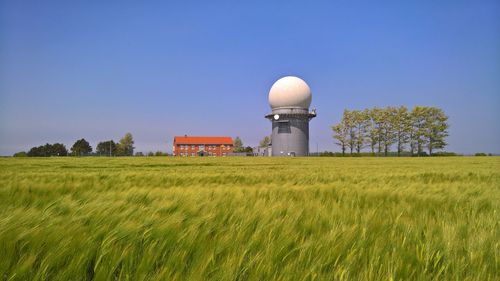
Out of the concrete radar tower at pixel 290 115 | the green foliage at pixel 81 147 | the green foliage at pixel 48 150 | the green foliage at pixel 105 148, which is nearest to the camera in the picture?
the concrete radar tower at pixel 290 115

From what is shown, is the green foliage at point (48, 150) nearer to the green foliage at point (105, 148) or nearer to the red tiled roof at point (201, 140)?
the green foliage at point (105, 148)

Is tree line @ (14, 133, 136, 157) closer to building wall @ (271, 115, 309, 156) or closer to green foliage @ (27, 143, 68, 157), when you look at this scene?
green foliage @ (27, 143, 68, 157)

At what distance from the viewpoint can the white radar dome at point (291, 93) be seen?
55.0 meters

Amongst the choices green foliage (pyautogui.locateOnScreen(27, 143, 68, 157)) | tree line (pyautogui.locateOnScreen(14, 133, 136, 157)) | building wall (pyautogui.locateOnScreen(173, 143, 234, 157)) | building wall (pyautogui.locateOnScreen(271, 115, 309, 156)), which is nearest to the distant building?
building wall (pyautogui.locateOnScreen(271, 115, 309, 156))

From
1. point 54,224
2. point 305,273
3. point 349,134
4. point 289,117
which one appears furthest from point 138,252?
point 349,134

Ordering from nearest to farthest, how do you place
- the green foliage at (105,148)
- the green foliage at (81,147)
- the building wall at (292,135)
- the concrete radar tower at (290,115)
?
1. the concrete radar tower at (290,115)
2. the building wall at (292,135)
3. the green foliage at (81,147)
4. the green foliage at (105,148)

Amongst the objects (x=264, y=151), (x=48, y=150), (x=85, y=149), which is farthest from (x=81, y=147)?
(x=264, y=151)

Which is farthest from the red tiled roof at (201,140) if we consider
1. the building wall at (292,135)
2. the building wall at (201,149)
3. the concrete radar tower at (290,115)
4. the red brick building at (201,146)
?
the building wall at (292,135)

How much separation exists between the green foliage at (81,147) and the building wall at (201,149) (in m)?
23.4

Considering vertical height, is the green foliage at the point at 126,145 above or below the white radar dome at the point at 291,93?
below

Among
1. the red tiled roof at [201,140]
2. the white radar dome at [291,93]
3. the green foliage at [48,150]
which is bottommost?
the green foliage at [48,150]

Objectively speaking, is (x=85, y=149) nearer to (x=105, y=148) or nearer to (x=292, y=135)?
(x=105, y=148)

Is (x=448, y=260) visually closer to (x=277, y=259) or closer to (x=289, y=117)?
(x=277, y=259)

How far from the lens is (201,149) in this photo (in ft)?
291
